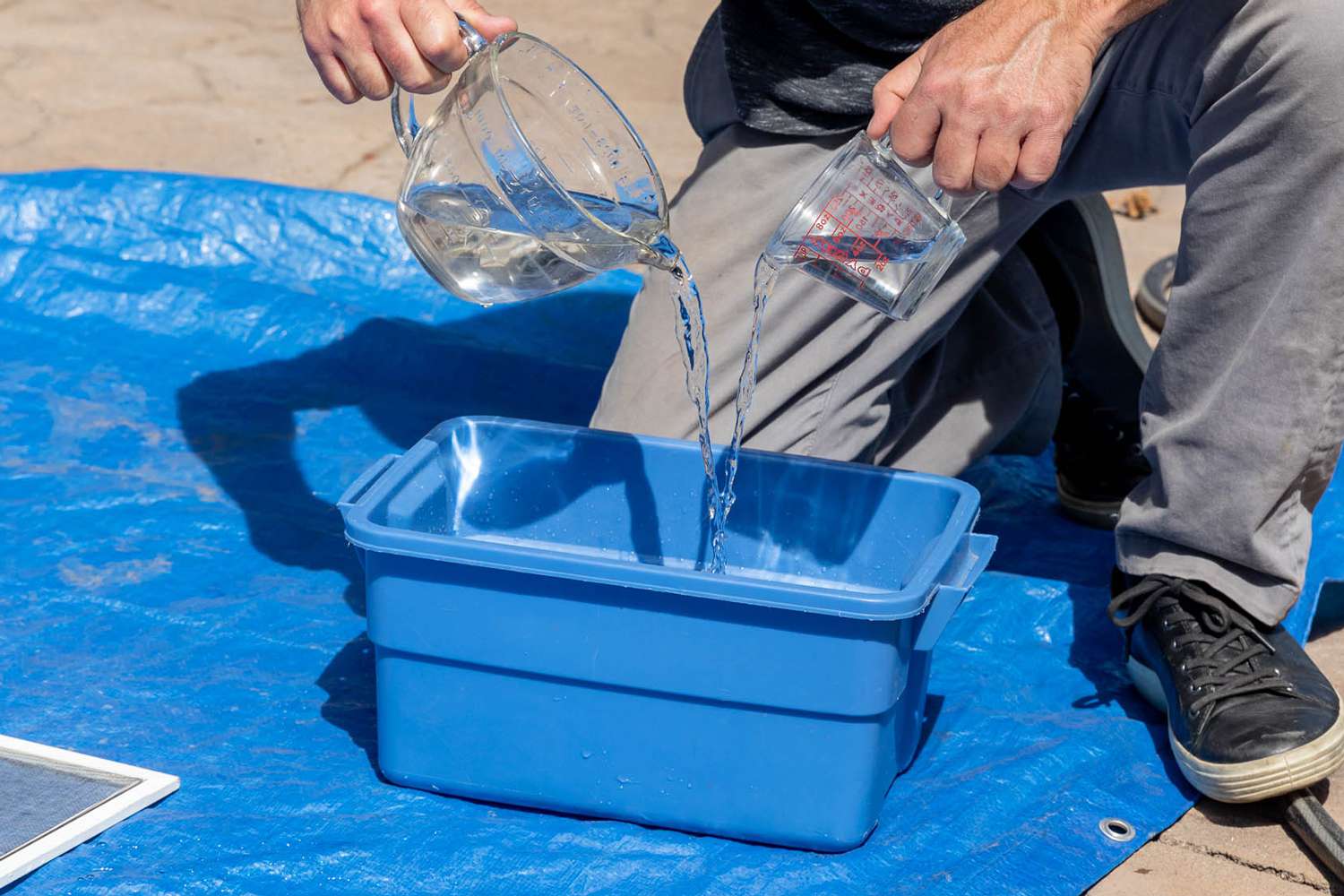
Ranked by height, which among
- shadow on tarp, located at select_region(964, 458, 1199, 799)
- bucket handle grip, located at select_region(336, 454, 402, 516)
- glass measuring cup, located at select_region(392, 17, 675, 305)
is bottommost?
shadow on tarp, located at select_region(964, 458, 1199, 799)

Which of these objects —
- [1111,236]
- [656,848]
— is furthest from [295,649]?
[1111,236]

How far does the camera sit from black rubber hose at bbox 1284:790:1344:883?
1.15 meters

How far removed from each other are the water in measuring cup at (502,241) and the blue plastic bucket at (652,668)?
0.13 metres

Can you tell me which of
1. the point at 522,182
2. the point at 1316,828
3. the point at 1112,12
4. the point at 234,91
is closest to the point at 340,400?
the point at 522,182

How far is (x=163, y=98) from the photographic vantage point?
3201 millimetres

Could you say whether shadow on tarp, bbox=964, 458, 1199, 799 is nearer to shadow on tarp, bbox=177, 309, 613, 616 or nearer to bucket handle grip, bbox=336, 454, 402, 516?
shadow on tarp, bbox=177, 309, 613, 616

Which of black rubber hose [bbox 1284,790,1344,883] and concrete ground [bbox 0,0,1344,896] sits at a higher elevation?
black rubber hose [bbox 1284,790,1344,883]

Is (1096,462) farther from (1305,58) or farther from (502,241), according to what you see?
(502,241)

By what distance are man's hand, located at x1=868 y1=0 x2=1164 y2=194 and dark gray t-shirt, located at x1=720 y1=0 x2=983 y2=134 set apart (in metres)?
0.24

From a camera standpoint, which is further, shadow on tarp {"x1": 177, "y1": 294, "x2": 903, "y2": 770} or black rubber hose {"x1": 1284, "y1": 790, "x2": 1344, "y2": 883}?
shadow on tarp {"x1": 177, "y1": 294, "x2": 903, "y2": 770}

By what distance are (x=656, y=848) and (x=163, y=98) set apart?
2521 millimetres

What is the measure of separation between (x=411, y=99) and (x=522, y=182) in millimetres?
169

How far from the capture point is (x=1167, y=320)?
1.29 metres

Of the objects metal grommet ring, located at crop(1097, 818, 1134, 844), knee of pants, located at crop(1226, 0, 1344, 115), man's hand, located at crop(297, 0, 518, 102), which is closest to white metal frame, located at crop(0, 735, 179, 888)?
man's hand, located at crop(297, 0, 518, 102)
